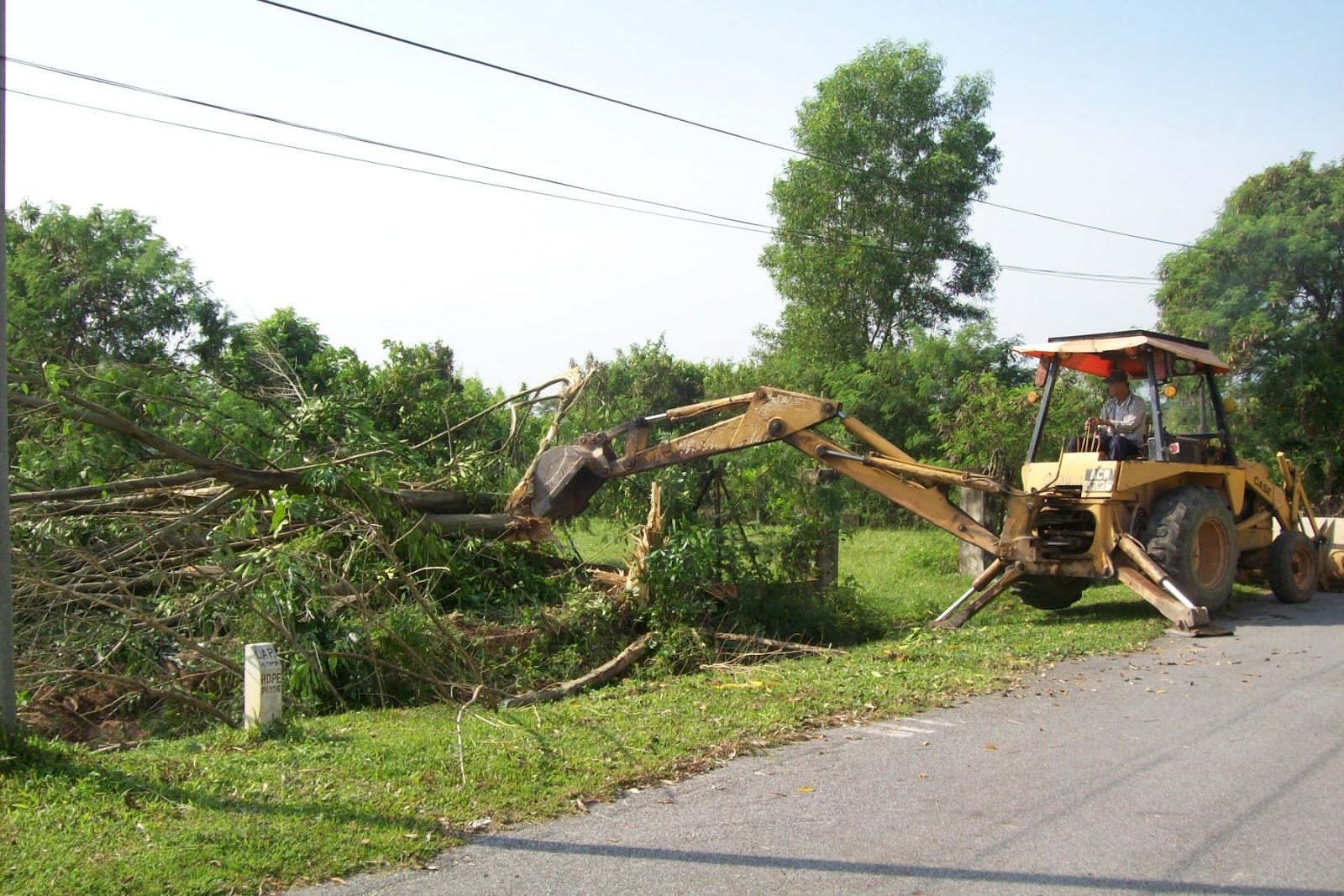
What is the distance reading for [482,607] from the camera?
10266mm

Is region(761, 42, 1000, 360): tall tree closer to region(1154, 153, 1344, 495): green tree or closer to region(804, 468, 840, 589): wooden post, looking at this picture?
region(1154, 153, 1344, 495): green tree

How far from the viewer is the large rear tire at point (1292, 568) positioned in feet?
42.7

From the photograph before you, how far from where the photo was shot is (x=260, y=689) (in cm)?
684

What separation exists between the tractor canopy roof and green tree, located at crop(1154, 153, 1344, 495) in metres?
11.9

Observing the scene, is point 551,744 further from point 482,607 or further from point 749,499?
point 749,499

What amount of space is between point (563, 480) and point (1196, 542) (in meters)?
6.18

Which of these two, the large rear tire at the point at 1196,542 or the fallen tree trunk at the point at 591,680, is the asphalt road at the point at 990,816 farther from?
the large rear tire at the point at 1196,542

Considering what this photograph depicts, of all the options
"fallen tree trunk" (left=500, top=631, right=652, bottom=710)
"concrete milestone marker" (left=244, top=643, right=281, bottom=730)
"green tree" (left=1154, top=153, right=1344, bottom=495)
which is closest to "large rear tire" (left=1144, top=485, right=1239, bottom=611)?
"fallen tree trunk" (left=500, top=631, right=652, bottom=710)

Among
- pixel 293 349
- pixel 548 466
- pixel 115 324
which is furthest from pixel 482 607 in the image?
pixel 115 324

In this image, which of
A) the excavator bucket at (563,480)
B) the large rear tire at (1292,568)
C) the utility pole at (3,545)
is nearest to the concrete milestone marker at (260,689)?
the utility pole at (3,545)

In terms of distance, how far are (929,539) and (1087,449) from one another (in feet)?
23.9

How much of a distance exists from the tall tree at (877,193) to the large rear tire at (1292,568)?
14246 millimetres

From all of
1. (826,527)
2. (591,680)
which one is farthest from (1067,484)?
(591,680)

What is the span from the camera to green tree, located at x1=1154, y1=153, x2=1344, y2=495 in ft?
75.0
